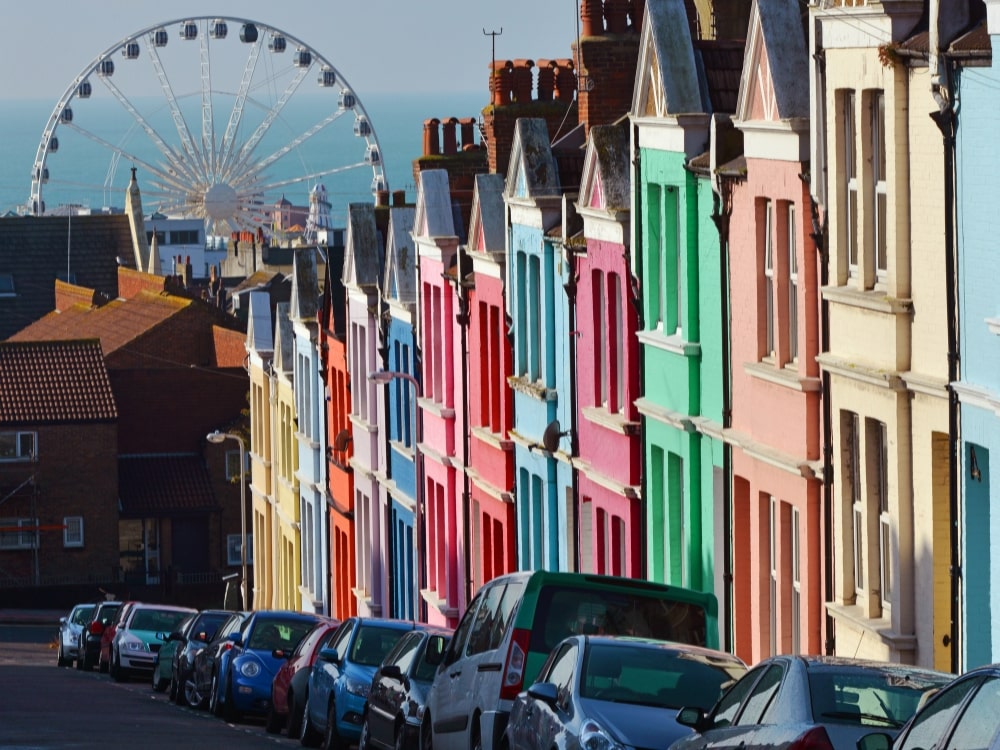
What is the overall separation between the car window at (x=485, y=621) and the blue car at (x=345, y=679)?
198 inches

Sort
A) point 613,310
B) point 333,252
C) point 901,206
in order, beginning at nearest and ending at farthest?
→ point 901,206
point 613,310
point 333,252

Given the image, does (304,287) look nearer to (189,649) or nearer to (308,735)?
(189,649)

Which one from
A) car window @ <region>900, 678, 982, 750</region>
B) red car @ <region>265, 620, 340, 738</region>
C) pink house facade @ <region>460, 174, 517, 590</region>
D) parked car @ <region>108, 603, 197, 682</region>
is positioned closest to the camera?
car window @ <region>900, 678, 982, 750</region>

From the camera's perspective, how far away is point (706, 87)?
25.8 m

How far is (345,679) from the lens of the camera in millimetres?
24266

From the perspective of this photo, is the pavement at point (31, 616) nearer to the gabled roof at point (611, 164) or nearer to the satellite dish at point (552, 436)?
the satellite dish at point (552, 436)

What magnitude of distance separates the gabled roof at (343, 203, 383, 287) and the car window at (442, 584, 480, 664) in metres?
24.2

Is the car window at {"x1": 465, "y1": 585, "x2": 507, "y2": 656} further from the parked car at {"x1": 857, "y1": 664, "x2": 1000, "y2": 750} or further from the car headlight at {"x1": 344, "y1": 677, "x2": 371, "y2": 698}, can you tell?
the parked car at {"x1": 857, "y1": 664, "x2": 1000, "y2": 750}

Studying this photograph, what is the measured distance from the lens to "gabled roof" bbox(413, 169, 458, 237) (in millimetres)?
37719

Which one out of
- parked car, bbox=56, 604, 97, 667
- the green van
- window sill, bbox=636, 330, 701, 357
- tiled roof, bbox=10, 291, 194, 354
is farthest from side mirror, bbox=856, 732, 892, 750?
tiled roof, bbox=10, 291, 194, 354

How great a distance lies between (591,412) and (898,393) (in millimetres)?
9579

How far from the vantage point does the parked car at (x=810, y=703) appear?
12570 mm

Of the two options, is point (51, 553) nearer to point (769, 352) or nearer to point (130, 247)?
point (130, 247)

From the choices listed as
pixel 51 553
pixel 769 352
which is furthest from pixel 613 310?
pixel 51 553
